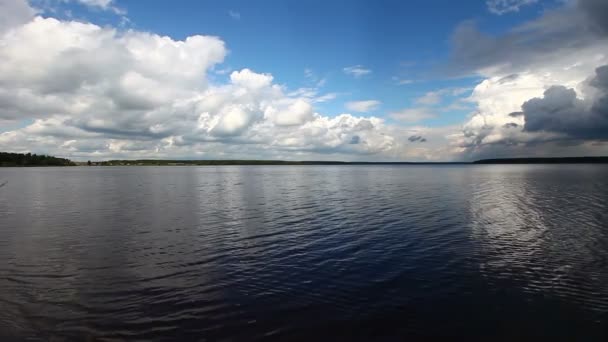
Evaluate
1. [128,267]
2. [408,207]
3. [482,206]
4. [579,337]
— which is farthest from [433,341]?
[482,206]

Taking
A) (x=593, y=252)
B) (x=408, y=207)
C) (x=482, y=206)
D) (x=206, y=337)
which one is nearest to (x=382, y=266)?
(x=206, y=337)

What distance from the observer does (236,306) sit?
47.9 feet

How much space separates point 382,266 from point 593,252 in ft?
49.6

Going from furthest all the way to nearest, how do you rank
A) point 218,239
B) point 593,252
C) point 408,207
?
point 408,207, point 218,239, point 593,252

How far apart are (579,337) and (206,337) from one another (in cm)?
1323

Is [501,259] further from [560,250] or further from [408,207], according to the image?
[408,207]

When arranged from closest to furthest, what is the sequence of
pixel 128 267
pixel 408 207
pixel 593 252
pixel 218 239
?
pixel 128 267 < pixel 593 252 < pixel 218 239 < pixel 408 207

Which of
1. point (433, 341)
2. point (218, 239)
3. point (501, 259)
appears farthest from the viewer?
point (218, 239)

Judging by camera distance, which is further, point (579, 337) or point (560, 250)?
point (560, 250)

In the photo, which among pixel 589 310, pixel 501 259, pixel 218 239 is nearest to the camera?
pixel 589 310

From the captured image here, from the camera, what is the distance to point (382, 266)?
20.0 m

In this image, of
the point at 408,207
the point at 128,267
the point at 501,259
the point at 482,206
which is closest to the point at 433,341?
the point at 501,259

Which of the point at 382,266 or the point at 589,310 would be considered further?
the point at 382,266

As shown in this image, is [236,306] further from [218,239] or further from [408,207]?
[408,207]
